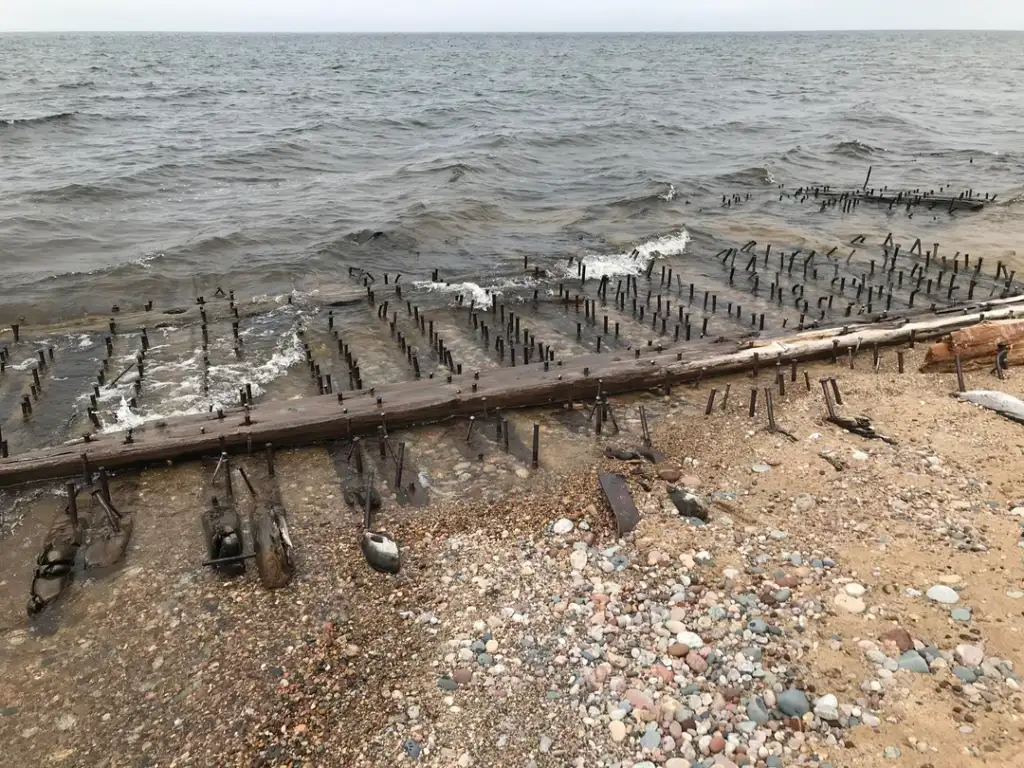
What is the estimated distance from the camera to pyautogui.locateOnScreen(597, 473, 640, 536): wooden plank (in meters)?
8.44

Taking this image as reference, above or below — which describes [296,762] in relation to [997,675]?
below

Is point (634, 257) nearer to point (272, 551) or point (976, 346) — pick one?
point (976, 346)

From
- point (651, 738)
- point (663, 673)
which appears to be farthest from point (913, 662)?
point (651, 738)

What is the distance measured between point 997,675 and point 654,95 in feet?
237

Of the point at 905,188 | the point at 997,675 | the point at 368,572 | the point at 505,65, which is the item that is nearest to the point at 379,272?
the point at 368,572

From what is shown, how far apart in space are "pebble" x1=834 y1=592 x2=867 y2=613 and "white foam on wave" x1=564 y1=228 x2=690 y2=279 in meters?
13.7

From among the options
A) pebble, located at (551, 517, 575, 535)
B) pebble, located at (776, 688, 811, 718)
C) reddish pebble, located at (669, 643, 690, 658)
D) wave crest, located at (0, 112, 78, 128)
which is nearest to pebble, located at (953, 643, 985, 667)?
pebble, located at (776, 688, 811, 718)

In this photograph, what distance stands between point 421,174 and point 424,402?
83.8 feet

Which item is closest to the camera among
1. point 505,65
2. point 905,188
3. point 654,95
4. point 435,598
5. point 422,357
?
point 435,598

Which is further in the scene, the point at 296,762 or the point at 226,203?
the point at 226,203

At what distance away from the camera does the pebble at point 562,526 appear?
8523mm

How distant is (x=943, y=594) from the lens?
22.9 feet

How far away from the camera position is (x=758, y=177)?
3431cm

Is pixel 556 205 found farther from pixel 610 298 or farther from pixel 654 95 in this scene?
pixel 654 95
